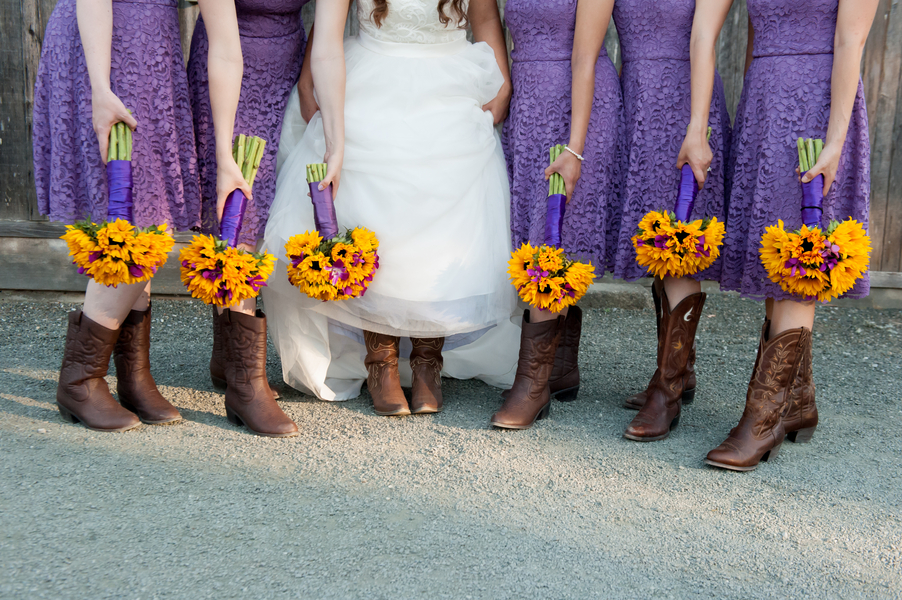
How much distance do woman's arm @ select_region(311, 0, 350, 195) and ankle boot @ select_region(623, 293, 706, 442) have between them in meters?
1.20

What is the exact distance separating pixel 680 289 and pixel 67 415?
2.05m

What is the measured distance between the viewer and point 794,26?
2145 millimetres

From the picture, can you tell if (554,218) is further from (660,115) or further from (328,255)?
(328,255)

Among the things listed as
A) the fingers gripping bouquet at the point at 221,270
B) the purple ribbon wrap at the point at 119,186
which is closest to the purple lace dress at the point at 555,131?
the fingers gripping bouquet at the point at 221,270

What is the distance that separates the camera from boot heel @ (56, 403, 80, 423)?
7.60 feet

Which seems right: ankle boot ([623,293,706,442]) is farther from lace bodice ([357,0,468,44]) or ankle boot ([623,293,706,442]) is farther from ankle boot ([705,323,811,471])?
lace bodice ([357,0,468,44])

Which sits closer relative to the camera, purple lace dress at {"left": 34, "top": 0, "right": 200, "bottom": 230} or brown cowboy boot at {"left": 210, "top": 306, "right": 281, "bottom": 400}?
purple lace dress at {"left": 34, "top": 0, "right": 200, "bottom": 230}

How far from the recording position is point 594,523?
1.80 m

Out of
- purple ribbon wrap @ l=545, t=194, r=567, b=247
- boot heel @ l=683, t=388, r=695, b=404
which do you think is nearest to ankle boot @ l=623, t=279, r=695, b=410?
boot heel @ l=683, t=388, r=695, b=404

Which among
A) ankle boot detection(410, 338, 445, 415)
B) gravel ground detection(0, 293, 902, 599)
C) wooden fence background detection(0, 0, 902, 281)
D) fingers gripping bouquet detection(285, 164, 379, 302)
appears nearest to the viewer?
gravel ground detection(0, 293, 902, 599)

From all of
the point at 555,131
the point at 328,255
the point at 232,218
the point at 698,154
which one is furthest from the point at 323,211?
the point at 698,154

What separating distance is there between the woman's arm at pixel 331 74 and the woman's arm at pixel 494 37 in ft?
1.87

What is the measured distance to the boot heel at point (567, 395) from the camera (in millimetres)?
2732

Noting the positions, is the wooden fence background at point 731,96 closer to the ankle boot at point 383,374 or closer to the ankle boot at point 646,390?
the ankle boot at point 646,390
